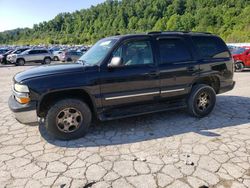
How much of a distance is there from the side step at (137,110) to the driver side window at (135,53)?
0.92 metres

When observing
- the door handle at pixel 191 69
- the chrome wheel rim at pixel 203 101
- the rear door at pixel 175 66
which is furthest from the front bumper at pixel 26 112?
the chrome wheel rim at pixel 203 101

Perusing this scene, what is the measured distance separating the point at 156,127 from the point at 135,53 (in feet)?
5.43

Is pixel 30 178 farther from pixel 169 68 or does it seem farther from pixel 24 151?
pixel 169 68

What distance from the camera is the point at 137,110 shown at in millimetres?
4805

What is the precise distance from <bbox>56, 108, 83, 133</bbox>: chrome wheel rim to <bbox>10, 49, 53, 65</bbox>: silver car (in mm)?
20955

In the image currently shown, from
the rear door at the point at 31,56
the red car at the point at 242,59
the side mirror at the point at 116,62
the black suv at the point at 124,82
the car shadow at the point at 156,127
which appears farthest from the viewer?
the rear door at the point at 31,56

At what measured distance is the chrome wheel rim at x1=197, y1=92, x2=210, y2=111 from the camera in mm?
5547

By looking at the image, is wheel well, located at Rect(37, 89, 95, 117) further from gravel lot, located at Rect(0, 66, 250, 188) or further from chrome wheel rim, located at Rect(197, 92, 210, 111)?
chrome wheel rim, located at Rect(197, 92, 210, 111)

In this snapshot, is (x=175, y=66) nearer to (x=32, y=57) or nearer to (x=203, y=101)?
(x=203, y=101)

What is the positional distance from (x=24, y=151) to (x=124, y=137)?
1827 millimetres

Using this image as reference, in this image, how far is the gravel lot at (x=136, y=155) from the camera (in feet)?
10.4

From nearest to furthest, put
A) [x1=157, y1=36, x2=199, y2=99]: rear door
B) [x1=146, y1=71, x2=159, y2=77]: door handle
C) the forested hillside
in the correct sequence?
[x1=146, y1=71, x2=159, y2=77]: door handle
[x1=157, y1=36, x2=199, y2=99]: rear door
the forested hillside

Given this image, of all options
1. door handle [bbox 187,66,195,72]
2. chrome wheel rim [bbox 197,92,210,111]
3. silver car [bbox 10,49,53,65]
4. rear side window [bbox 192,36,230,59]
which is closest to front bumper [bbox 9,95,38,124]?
door handle [bbox 187,66,195,72]

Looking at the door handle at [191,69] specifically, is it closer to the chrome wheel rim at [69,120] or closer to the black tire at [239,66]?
the chrome wheel rim at [69,120]
